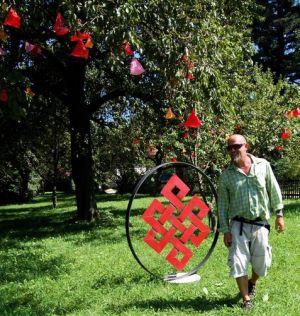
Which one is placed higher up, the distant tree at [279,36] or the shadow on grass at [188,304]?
the distant tree at [279,36]

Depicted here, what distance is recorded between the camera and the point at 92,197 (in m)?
14.5

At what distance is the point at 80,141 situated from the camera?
44.4ft

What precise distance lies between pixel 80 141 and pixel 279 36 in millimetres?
26778

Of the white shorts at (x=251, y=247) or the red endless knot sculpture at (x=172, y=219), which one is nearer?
the white shorts at (x=251, y=247)

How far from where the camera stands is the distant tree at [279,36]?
3412 cm

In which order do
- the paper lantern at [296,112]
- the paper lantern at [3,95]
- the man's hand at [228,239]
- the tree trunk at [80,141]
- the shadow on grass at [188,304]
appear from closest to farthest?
1. the man's hand at [228,239]
2. the shadow on grass at [188,304]
3. the paper lantern at [3,95]
4. the paper lantern at [296,112]
5. the tree trunk at [80,141]

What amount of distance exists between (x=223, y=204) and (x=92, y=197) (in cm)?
994

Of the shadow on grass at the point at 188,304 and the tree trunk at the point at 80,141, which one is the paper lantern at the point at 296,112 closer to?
the tree trunk at the point at 80,141

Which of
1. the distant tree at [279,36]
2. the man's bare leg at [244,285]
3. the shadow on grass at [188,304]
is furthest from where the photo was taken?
the distant tree at [279,36]

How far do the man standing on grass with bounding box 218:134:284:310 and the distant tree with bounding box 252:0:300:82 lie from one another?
101ft

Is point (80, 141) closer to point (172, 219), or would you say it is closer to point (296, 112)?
point (296, 112)

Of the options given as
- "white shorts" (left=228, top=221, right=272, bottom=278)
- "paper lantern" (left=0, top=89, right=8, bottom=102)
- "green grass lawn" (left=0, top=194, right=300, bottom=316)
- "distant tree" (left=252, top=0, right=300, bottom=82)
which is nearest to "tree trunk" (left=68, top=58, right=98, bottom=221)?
"green grass lawn" (left=0, top=194, right=300, bottom=316)

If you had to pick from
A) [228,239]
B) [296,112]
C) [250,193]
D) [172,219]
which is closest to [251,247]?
[228,239]

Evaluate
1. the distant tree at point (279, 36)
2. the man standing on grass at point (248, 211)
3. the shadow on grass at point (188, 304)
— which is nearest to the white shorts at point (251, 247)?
the man standing on grass at point (248, 211)
